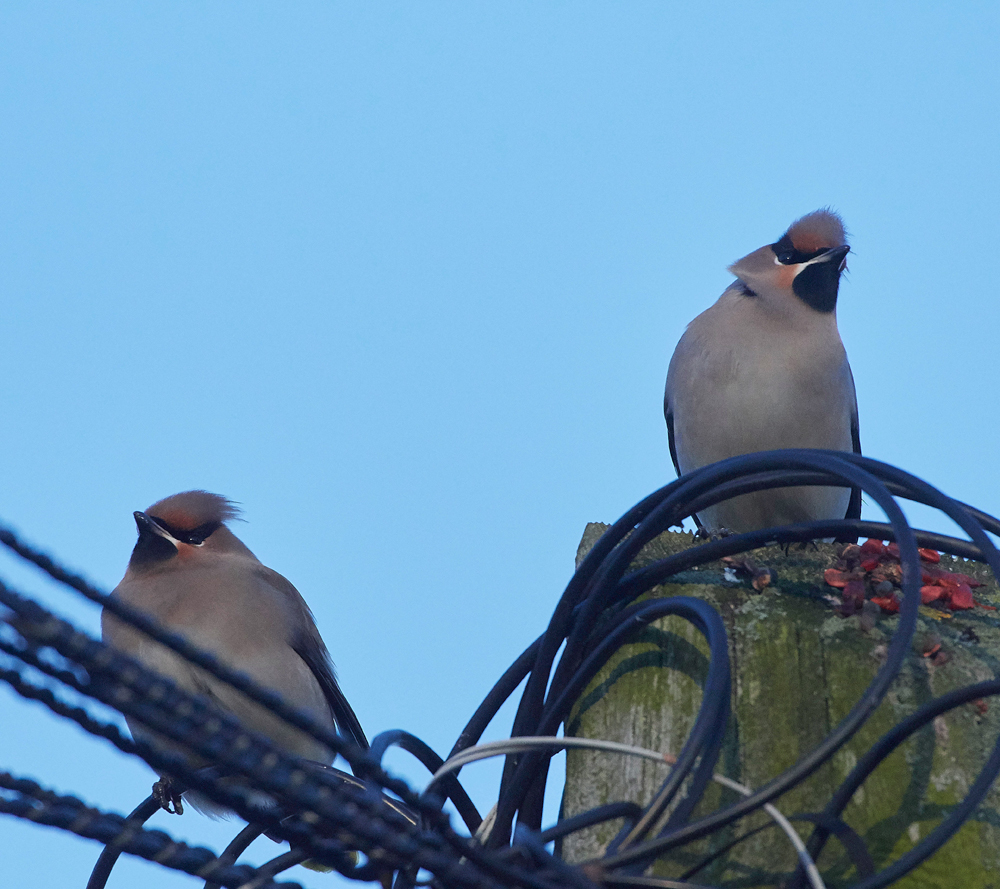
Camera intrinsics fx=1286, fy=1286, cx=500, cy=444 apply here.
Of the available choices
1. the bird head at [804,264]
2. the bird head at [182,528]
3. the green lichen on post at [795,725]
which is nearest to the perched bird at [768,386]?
the bird head at [804,264]

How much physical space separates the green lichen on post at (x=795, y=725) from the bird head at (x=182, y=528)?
3358mm

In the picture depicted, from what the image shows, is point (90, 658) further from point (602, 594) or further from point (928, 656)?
point (928, 656)

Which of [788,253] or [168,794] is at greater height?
[788,253]

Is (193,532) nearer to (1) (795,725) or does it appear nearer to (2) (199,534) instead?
(2) (199,534)

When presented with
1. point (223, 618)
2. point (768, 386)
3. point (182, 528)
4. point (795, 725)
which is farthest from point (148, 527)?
point (795, 725)

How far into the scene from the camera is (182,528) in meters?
5.57

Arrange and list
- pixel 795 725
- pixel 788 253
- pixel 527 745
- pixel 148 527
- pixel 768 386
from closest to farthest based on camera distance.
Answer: pixel 527 745, pixel 795 725, pixel 768 386, pixel 148 527, pixel 788 253

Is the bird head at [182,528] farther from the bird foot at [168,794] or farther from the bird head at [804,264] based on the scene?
the bird head at [804,264]

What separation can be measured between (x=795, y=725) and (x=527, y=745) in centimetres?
54

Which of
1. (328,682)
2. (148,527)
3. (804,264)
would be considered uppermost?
(804,264)

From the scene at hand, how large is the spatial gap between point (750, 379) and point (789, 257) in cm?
91

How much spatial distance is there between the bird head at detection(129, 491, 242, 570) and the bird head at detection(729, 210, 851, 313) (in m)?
2.54

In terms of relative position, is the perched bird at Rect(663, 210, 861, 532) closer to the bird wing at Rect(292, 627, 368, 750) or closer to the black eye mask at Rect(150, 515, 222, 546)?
the bird wing at Rect(292, 627, 368, 750)

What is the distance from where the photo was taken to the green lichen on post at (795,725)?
2076mm
